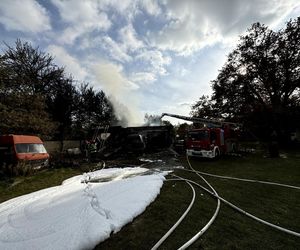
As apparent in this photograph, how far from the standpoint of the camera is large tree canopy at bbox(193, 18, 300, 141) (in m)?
23.0

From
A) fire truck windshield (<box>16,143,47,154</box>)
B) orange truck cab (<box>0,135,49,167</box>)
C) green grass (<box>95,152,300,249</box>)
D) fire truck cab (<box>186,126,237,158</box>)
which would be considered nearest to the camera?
green grass (<box>95,152,300,249</box>)

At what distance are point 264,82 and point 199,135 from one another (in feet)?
50.8

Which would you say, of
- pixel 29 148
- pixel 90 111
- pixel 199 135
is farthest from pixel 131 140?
pixel 90 111

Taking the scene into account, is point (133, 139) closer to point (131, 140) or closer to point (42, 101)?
point (131, 140)

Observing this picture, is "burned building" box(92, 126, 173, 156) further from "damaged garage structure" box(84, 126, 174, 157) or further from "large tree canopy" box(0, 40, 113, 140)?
"large tree canopy" box(0, 40, 113, 140)

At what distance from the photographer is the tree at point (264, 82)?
23000 millimetres

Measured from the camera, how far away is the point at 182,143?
20.8 meters

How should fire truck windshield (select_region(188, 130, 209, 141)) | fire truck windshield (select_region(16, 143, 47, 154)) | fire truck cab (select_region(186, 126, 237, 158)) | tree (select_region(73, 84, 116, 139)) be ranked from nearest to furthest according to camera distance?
fire truck windshield (select_region(16, 143, 47, 154)), fire truck cab (select_region(186, 126, 237, 158)), fire truck windshield (select_region(188, 130, 209, 141)), tree (select_region(73, 84, 116, 139))

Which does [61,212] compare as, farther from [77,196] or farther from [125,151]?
[125,151]

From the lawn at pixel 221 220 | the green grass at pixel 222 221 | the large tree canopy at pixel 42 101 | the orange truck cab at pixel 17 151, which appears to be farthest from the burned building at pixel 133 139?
the green grass at pixel 222 221

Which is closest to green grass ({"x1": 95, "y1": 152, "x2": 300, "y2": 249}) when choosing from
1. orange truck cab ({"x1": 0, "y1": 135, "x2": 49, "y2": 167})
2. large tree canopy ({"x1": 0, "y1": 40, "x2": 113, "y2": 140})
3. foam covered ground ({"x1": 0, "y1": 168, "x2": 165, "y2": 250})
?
foam covered ground ({"x1": 0, "y1": 168, "x2": 165, "y2": 250})

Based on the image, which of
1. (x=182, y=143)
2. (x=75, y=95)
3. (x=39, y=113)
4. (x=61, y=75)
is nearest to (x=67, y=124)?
(x=75, y=95)

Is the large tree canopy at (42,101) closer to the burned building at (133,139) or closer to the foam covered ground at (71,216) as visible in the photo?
the burned building at (133,139)

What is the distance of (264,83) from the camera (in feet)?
80.1
